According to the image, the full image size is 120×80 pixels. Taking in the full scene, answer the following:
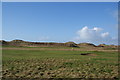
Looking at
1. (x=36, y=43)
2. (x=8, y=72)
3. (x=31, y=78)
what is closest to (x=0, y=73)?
(x=8, y=72)

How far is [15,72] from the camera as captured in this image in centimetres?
1260

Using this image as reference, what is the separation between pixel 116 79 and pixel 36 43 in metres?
108

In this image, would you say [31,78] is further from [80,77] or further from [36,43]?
[36,43]

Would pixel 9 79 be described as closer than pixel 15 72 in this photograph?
Yes

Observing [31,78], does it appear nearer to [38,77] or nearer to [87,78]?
[38,77]

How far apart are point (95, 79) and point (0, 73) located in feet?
21.5

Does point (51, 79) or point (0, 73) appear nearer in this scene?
point (51, 79)

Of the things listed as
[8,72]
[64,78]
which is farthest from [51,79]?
[8,72]

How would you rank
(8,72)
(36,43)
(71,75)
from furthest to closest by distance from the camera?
(36,43), (8,72), (71,75)

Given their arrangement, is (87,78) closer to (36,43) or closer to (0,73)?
(0,73)

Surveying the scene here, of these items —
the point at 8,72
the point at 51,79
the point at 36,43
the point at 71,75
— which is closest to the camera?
the point at 51,79

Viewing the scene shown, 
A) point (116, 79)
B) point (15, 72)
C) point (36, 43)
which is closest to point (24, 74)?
point (15, 72)

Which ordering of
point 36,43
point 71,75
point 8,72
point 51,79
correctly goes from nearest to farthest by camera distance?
point 51,79, point 71,75, point 8,72, point 36,43

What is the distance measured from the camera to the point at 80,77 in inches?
439
